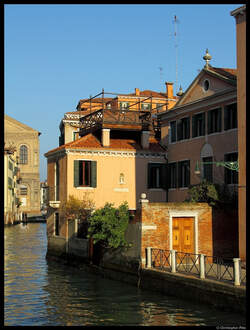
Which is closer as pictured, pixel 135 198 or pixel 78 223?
pixel 78 223

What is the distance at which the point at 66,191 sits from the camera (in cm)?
2852

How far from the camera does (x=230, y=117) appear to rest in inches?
990

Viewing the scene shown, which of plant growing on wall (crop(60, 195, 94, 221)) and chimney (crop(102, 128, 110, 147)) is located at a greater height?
chimney (crop(102, 128, 110, 147))

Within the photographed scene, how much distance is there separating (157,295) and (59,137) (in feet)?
93.0

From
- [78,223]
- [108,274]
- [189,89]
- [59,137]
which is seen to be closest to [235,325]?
[108,274]

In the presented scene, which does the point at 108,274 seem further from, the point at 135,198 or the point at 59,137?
the point at 59,137

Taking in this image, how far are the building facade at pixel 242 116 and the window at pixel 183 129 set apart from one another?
9378 mm

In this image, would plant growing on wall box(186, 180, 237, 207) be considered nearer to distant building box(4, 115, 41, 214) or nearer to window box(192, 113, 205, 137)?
window box(192, 113, 205, 137)

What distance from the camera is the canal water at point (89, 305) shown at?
50.8 ft

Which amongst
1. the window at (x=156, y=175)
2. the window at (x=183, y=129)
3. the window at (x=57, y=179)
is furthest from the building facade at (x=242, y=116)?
the window at (x=57, y=179)

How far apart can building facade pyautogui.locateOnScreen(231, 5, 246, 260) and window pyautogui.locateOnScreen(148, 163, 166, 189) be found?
11762 mm

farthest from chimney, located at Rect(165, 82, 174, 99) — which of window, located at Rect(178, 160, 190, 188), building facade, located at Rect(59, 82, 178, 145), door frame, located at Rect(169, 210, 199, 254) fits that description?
door frame, located at Rect(169, 210, 199, 254)

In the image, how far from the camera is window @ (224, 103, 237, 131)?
24.9 m
